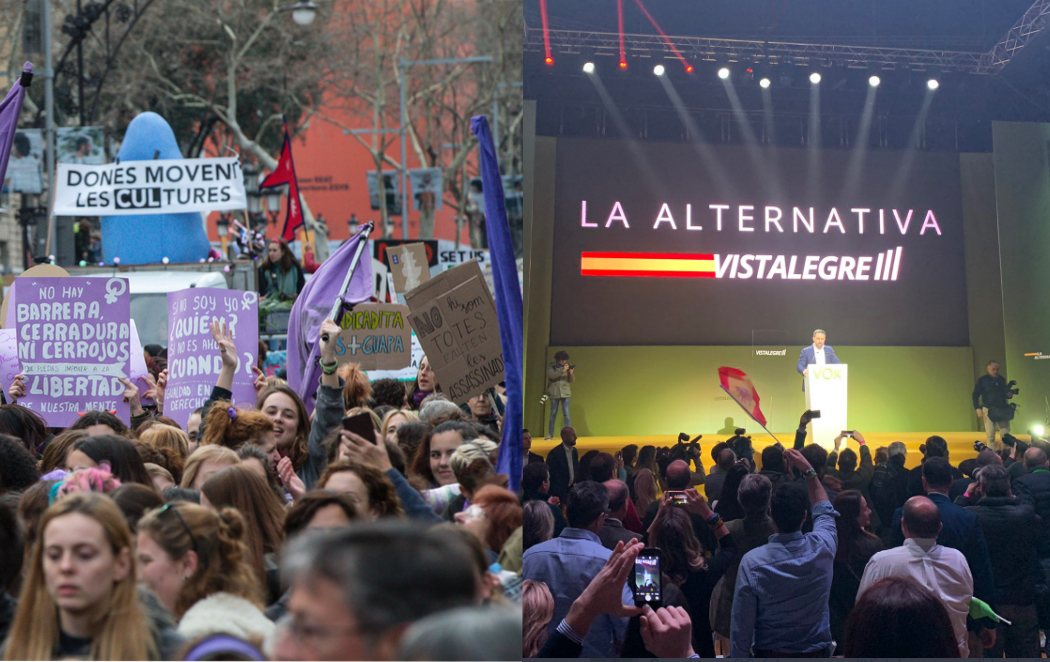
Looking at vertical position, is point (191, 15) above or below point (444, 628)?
above

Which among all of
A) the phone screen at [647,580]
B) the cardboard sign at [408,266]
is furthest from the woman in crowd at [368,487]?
the cardboard sign at [408,266]

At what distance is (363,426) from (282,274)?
497 inches

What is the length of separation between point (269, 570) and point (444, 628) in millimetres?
2946

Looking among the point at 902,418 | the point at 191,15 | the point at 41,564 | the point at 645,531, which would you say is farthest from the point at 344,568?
the point at 191,15

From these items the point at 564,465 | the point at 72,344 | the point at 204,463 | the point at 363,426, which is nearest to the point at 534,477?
the point at 564,465

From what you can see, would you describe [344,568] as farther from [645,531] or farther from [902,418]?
[902,418]

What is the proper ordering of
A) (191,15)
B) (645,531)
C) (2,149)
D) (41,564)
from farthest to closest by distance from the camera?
(191,15) → (2,149) → (645,531) → (41,564)

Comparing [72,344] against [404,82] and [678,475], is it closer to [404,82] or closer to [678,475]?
[678,475]

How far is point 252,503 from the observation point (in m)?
5.35

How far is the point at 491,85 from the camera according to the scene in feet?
157

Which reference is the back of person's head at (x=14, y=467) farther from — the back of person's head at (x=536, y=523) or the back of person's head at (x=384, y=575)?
the back of person's head at (x=384, y=575)

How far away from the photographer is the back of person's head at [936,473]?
665cm

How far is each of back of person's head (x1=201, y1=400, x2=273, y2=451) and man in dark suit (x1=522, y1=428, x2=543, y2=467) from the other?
Answer: 4.89ft

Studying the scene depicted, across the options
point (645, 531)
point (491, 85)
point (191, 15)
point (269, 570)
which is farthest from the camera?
point (491, 85)
